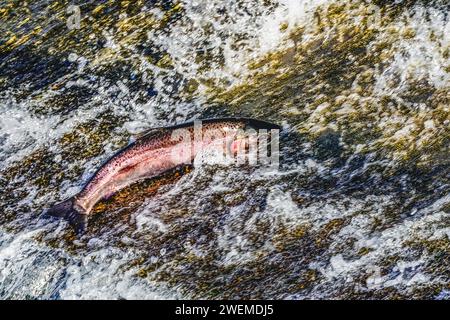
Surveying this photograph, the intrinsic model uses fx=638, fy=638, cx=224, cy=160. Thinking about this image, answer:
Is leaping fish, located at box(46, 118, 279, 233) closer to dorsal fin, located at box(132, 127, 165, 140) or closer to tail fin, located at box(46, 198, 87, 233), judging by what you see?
dorsal fin, located at box(132, 127, 165, 140)

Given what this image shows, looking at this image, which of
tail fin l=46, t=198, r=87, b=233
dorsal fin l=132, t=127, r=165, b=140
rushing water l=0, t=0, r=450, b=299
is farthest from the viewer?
dorsal fin l=132, t=127, r=165, b=140

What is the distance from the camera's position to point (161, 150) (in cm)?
498

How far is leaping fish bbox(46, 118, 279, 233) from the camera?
16.1 ft

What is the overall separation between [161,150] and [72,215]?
84 cm

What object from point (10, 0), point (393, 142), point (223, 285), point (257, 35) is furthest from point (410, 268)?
point (10, 0)

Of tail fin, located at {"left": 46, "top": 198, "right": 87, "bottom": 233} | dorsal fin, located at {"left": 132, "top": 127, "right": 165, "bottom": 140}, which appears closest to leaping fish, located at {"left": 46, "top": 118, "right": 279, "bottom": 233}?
dorsal fin, located at {"left": 132, "top": 127, "right": 165, "bottom": 140}

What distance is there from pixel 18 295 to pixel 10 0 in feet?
8.11

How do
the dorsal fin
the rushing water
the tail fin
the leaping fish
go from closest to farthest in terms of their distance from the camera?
the rushing water
the tail fin
the leaping fish
the dorsal fin

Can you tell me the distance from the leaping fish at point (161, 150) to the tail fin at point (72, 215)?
0.35ft

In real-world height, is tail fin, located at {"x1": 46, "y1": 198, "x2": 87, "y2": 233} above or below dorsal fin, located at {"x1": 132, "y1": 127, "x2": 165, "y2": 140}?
below

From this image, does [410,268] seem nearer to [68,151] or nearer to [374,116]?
[374,116]

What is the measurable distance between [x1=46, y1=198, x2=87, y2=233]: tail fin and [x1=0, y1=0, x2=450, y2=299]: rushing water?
78mm

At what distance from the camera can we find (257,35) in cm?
538

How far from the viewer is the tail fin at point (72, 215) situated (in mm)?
4758
